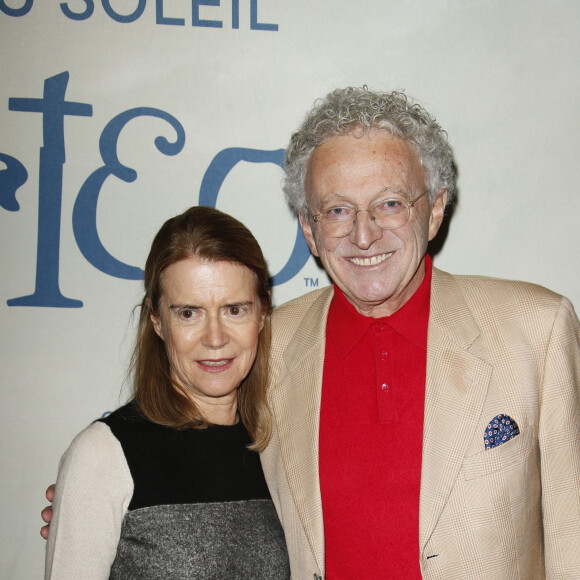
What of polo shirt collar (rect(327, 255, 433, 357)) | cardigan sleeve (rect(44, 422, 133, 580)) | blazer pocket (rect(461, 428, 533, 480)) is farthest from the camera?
polo shirt collar (rect(327, 255, 433, 357))

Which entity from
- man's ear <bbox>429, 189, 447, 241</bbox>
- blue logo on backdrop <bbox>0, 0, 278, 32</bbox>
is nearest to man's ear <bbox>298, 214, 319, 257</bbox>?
man's ear <bbox>429, 189, 447, 241</bbox>

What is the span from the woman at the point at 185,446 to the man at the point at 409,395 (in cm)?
14

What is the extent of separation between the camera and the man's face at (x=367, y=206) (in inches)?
68.8

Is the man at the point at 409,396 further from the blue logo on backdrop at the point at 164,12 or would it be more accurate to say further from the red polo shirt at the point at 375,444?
the blue logo on backdrop at the point at 164,12

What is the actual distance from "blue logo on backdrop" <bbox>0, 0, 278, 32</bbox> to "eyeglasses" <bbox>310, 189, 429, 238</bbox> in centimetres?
109

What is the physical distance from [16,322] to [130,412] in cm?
100

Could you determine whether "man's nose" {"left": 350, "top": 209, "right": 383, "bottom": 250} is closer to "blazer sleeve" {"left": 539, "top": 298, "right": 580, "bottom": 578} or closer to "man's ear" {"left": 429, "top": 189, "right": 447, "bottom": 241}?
"man's ear" {"left": 429, "top": 189, "right": 447, "bottom": 241}

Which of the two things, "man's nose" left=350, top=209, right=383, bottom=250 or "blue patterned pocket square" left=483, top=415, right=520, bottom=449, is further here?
"man's nose" left=350, top=209, right=383, bottom=250

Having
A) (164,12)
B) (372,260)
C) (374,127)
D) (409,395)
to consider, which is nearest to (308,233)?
(372,260)

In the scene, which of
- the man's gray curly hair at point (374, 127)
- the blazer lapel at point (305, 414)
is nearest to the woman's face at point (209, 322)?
the blazer lapel at point (305, 414)

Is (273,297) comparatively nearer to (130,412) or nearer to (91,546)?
(130,412)

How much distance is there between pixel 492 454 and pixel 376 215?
2.32 ft

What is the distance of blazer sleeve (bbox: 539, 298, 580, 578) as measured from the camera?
161 cm

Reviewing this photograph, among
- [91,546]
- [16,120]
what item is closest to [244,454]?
[91,546]
